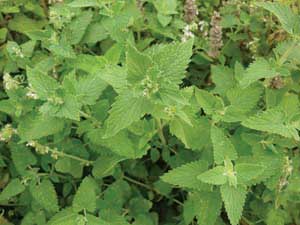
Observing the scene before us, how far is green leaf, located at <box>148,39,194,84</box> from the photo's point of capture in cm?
142

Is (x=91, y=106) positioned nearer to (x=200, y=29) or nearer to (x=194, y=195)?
(x=194, y=195)

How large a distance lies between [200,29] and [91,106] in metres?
0.84

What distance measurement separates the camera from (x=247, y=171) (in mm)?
1583

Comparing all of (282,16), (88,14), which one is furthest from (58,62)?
(282,16)

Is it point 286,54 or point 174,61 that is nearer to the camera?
point 174,61

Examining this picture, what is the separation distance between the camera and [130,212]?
2.06 meters

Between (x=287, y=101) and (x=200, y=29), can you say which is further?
(x=200, y=29)

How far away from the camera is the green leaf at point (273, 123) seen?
1608 mm

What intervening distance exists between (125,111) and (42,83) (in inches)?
14.1

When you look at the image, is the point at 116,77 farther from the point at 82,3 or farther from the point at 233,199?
the point at 233,199

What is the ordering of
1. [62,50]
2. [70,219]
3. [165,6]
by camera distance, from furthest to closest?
[165,6]
[62,50]
[70,219]

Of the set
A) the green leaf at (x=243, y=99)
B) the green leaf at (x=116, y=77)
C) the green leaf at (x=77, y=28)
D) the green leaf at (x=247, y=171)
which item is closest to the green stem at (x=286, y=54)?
the green leaf at (x=243, y=99)

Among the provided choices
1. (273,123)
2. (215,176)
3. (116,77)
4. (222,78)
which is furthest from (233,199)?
(222,78)

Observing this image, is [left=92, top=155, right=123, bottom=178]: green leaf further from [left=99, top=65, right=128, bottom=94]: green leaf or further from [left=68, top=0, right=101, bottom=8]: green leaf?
[left=68, top=0, right=101, bottom=8]: green leaf
